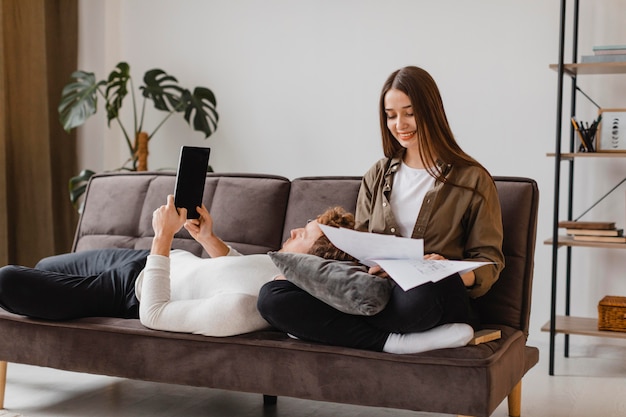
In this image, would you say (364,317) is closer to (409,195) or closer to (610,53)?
(409,195)

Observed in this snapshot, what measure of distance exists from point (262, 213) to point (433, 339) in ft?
3.18

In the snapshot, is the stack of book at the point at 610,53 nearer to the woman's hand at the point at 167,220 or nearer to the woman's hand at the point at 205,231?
the woman's hand at the point at 205,231

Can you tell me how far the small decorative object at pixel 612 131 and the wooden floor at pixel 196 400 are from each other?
939 millimetres

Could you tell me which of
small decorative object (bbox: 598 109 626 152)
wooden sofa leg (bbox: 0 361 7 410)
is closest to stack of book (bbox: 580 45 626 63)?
small decorative object (bbox: 598 109 626 152)

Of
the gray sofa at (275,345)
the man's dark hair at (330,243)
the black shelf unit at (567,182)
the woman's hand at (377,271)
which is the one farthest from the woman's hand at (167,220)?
the black shelf unit at (567,182)

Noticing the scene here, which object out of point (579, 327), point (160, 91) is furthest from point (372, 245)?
point (160, 91)

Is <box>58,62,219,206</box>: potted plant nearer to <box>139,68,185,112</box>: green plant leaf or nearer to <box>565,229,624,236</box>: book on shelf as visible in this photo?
<box>139,68,185,112</box>: green plant leaf

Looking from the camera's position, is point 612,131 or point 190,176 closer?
point 190,176

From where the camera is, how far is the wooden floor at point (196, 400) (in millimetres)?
2645

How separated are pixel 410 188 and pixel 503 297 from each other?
421 millimetres

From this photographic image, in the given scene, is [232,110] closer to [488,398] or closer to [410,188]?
[410,188]

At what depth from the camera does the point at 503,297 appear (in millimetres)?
2445

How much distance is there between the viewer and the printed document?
194 centimetres

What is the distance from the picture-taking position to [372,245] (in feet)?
6.74
